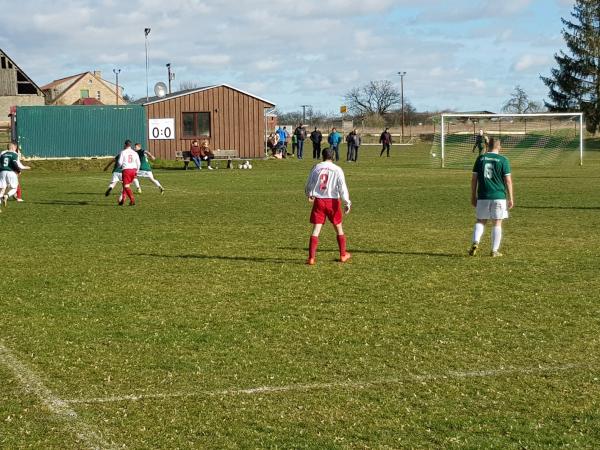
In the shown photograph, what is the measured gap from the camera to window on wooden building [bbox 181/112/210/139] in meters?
49.2

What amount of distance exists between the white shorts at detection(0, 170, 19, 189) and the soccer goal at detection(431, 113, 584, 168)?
25351 mm

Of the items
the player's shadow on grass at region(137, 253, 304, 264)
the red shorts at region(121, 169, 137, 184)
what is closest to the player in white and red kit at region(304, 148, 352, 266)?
the player's shadow on grass at region(137, 253, 304, 264)

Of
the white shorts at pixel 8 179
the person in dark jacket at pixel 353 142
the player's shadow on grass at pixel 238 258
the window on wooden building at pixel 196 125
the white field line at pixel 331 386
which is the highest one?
the window on wooden building at pixel 196 125

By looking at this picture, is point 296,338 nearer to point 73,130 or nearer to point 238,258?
point 238,258

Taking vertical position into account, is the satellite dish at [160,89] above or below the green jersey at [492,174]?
above

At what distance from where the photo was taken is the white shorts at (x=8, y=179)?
23375 mm

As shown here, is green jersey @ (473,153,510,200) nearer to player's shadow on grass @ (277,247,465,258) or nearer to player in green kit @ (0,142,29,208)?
player's shadow on grass @ (277,247,465,258)

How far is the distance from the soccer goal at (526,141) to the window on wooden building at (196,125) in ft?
40.1

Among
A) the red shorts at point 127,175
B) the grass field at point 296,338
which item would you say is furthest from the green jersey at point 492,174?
the red shorts at point 127,175

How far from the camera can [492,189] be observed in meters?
13.4

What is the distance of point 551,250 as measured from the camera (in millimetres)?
14328

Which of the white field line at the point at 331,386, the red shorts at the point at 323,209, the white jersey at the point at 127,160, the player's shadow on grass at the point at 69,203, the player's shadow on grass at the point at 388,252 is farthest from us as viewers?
the player's shadow on grass at the point at 69,203

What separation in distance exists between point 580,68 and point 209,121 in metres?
39.5

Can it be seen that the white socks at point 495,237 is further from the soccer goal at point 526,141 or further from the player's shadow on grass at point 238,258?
the soccer goal at point 526,141
